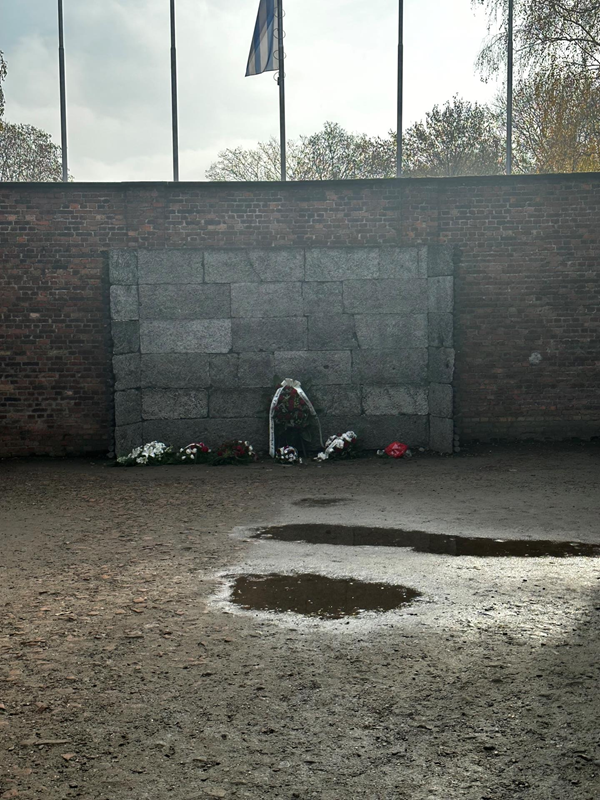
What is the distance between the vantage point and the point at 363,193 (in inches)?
460

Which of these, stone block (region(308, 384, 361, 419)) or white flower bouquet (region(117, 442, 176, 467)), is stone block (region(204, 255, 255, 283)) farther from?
white flower bouquet (region(117, 442, 176, 467))

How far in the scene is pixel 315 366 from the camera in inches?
464

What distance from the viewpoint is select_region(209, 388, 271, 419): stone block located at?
11.8 m

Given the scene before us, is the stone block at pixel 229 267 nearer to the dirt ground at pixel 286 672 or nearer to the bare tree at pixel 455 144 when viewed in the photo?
the dirt ground at pixel 286 672

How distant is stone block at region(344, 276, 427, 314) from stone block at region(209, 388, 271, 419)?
174cm

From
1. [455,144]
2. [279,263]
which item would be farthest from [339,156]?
[279,263]

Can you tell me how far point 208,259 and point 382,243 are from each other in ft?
8.01

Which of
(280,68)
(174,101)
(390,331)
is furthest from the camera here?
(280,68)

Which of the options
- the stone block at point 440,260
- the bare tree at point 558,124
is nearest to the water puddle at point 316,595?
the stone block at point 440,260

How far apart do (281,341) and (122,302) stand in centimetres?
226

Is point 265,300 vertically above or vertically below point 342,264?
below

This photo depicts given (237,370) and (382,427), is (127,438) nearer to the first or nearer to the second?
(237,370)

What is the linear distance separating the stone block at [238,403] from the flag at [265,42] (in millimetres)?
6266

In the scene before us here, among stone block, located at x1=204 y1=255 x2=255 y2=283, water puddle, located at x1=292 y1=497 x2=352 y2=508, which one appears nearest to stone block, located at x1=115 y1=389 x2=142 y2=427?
stone block, located at x1=204 y1=255 x2=255 y2=283
